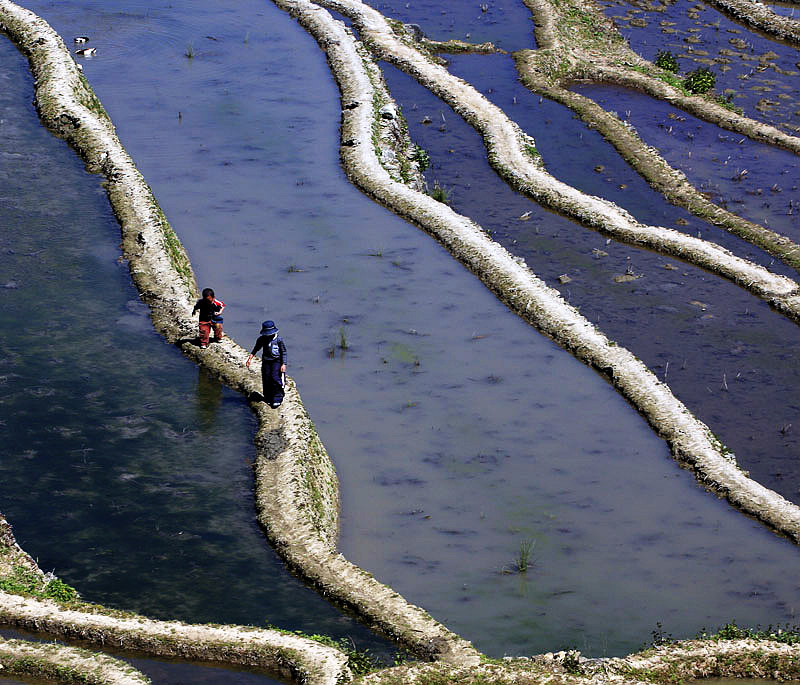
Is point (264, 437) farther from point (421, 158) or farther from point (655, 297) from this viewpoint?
point (421, 158)

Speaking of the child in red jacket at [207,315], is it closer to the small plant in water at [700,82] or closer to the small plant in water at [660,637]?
the small plant in water at [660,637]

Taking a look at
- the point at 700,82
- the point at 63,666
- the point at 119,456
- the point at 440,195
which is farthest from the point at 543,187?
the point at 63,666

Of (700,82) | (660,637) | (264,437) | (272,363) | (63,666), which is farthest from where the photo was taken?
(700,82)

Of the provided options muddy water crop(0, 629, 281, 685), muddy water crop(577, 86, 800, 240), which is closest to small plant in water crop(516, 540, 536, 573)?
muddy water crop(0, 629, 281, 685)

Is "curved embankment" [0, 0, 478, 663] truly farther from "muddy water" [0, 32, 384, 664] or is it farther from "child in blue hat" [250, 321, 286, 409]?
"child in blue hat" [250, 321, 286, 409]

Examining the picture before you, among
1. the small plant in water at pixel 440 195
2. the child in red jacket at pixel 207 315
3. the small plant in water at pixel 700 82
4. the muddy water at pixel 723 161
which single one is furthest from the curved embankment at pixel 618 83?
the child in red jacket at pixel 207 315

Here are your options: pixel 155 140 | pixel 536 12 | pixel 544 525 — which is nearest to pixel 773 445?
pixel 544 525

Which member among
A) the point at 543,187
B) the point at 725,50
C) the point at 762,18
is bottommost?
the point at 543,187
